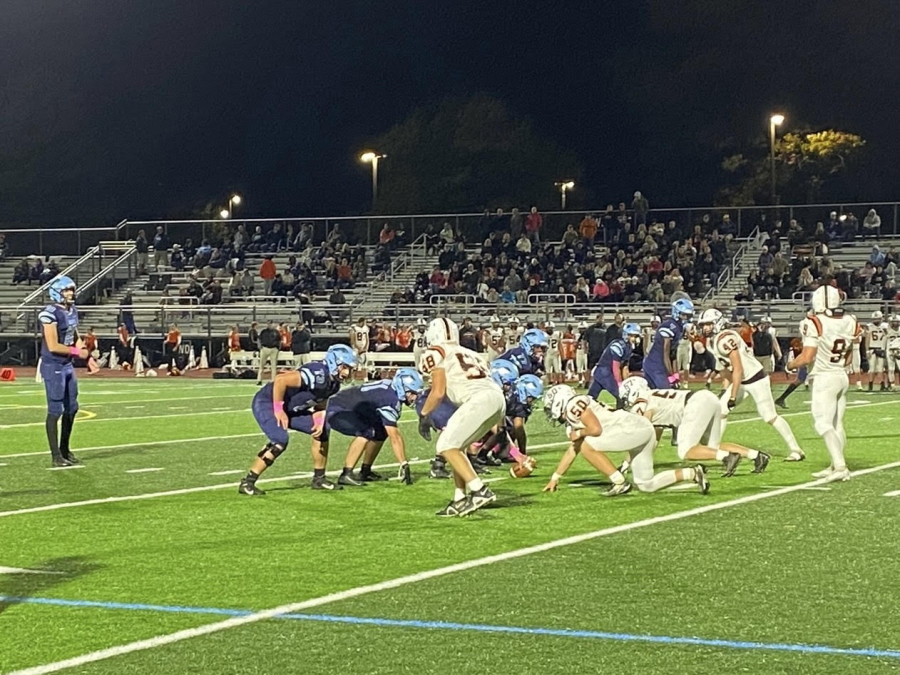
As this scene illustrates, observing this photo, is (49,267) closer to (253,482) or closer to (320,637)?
(253,482)

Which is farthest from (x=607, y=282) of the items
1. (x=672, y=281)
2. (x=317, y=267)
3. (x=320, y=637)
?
(x=320, y=637)

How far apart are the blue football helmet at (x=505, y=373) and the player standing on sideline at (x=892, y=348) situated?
14971 millimetres

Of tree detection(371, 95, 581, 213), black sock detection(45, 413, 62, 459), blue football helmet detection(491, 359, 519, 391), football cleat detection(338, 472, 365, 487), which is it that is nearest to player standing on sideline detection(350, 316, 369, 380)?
black sock detection(45, 413, 62, 459)

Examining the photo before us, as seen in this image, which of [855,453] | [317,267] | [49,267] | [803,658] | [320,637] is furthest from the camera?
[49,267]

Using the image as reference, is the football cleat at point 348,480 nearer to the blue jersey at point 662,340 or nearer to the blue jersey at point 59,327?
the blue jersey at point 59,327

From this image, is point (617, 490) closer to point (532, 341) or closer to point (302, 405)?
point (302, 405)

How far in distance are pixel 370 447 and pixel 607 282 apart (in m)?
23.9

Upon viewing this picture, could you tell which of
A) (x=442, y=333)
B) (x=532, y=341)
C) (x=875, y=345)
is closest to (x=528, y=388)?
(x=532, y=341)

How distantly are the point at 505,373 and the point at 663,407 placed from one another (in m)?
1.59

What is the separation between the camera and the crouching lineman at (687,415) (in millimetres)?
10852

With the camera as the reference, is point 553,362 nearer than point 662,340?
No

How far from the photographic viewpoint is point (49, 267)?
43.4 metres

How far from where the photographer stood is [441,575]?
7.30 metres

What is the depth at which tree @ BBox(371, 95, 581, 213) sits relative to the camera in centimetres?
6256
